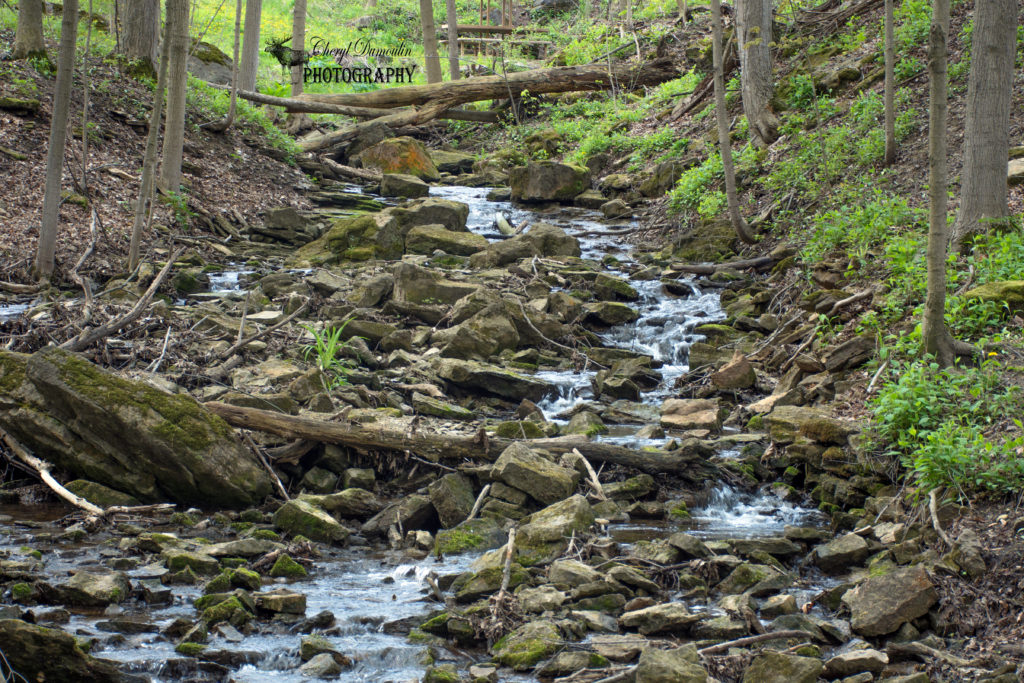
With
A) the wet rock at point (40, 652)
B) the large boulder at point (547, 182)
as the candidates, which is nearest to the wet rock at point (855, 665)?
the wet rock at point (40, 652)

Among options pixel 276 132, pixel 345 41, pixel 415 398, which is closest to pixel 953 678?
pixel 415 398

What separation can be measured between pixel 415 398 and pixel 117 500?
9.67 ft

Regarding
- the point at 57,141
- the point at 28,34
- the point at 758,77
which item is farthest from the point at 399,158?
the point at 57,141

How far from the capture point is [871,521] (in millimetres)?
6133

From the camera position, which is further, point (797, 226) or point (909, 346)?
point (797, 226)

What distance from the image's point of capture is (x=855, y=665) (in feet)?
13.8

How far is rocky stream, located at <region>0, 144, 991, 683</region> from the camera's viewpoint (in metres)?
4.49

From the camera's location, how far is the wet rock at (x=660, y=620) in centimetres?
472

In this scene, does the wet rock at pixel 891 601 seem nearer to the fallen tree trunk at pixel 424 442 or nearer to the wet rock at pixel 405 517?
the fallen tree trunk at pixel 424 442

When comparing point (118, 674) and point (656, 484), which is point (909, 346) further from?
point (118, 674)

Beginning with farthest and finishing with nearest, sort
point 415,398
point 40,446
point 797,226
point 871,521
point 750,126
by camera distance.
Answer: point 750,126 → point 797,226 → point 415,398 → point 40,446 → point 871,521

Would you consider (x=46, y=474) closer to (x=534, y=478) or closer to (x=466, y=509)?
(x=466, y=509)

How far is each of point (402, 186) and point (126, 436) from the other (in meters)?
13.6

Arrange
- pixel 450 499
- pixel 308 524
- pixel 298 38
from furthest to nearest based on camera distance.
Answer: pixel 298 38, pixel 450 499, pixel 308 524
